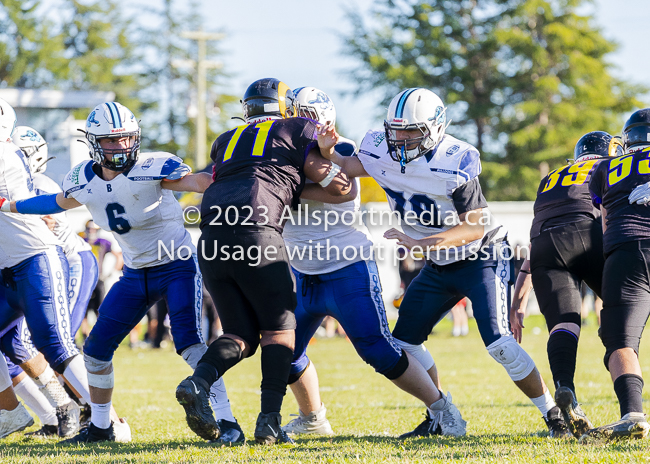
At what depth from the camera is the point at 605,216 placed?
4.31 metres

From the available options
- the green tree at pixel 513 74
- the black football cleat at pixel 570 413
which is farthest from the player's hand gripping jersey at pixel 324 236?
the green tree at pixel 513 74

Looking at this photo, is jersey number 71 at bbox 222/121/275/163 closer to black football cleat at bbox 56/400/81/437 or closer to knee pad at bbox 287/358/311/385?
knee pad at bbox 287/358/311/385

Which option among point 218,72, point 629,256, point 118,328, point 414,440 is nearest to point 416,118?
point 629,256

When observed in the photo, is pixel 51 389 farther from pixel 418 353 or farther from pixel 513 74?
pixel 513 74

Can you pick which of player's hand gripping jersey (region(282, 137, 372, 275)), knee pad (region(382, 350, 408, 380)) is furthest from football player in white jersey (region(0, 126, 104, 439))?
knee pad (region(382, 350, 408, 380))

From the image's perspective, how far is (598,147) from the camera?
4.98 m

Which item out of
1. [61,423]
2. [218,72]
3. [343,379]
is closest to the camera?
[61,423]

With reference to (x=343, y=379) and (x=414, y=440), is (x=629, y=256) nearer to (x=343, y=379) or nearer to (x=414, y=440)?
(x=414, y=440)

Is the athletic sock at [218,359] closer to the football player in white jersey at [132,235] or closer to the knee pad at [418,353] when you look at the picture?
the football player in white jersey at [132,235]

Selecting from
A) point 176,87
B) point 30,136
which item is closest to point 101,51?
point 176,87

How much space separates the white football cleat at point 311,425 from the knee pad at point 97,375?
117 centimetres

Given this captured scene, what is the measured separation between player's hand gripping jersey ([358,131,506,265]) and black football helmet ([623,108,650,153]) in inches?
36.8

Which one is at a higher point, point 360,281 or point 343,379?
point 360,281

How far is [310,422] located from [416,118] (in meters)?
2.09
